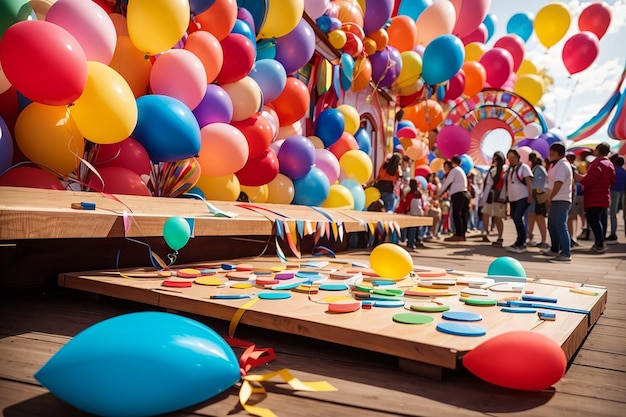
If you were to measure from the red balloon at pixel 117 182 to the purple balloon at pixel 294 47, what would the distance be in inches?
85.1

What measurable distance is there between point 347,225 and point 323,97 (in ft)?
7.33

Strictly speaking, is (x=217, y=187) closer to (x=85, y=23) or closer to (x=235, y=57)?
(x=235, y=57)

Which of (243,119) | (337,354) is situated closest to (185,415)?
(337,354)

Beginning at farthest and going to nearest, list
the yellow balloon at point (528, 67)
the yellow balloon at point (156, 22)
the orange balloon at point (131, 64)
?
the yellow balloon at point (528, 67), the orange balloon at point (131, 64), the yellow balloon at point (156, 22)

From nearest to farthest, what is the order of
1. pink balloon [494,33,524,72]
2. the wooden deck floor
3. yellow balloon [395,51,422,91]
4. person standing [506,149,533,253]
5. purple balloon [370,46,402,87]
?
the wooden deck floor, person standing [506,149,533,253], purple balloon [370,46,402,87], yellow balloon [395,51,422,91], pink balloon [494,33,524,72]

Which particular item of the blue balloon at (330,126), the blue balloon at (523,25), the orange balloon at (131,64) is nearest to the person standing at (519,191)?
the blue balloon at (330,126)

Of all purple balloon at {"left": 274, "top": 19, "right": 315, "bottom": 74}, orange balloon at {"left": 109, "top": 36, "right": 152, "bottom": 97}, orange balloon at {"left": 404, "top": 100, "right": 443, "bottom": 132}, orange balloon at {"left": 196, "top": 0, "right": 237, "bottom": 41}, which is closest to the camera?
orange balloon at {"left": 109, "top": 36, "right": 152, "bottom": 97}

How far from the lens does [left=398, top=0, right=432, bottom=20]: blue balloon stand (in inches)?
286

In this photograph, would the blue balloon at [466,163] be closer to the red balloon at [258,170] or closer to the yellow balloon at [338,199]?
the yellow balloon at [338,199]

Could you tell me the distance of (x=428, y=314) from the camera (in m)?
1.69

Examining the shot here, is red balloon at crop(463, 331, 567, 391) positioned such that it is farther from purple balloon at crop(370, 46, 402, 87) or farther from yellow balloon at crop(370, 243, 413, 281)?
purple balloon at crop(370, 46, 402, 87)

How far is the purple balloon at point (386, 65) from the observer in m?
6.05

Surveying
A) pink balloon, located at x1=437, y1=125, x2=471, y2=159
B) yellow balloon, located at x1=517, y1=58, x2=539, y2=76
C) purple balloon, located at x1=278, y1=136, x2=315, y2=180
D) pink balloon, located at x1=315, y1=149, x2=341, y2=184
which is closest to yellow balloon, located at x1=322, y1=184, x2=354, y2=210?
pink balloon, located at x1=315, y1=149, x2=341, y2=184

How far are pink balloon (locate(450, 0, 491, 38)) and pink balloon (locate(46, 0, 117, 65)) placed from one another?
6.04m
